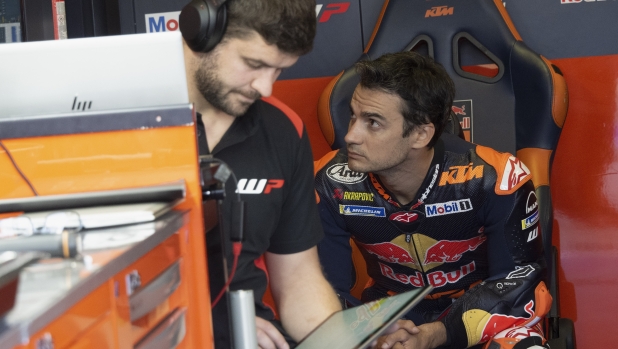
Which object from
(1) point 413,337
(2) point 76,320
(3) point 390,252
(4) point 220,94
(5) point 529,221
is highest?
(4) point 220,94

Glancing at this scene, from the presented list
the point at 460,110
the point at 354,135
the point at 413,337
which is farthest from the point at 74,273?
the point at 460,110

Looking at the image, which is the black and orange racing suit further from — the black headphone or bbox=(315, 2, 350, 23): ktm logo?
the black headphone

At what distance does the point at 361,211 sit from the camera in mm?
2168

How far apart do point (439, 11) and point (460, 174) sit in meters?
0.63

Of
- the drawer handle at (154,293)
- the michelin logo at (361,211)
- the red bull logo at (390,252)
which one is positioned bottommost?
the red bull logo at (390,252)

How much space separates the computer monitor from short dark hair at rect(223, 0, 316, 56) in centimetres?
25

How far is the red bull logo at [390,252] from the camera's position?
2172 mm

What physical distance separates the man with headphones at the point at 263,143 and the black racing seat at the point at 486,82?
104 centimetres

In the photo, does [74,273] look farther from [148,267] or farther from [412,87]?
[412,87]

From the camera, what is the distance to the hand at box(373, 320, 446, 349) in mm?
1835

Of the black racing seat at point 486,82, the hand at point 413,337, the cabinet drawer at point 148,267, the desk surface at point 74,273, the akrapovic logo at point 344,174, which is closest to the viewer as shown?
the desk surface at point 74,273

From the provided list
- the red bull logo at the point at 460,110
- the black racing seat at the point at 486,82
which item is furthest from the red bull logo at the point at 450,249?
the red bull logo at the point at 460,110

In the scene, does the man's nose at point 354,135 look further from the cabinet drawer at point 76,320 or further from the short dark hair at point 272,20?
the cabinet drawer at point 76,320

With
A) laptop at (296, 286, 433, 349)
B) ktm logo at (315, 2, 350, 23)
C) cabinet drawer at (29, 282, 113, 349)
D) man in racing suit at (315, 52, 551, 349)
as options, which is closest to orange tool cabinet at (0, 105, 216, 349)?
cabinet drawer at (29, 282, 113, 349)
